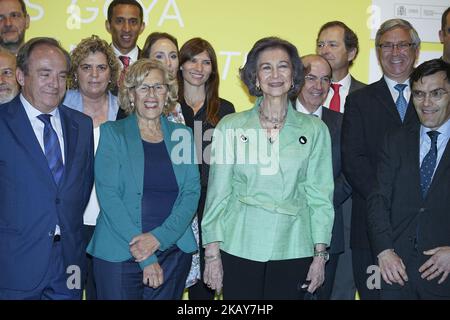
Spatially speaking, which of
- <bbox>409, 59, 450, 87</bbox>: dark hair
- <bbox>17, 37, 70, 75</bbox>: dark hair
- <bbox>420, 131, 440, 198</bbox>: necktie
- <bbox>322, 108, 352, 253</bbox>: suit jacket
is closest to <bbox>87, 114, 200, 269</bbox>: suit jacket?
<bbox>17, 37, 70, 75</bbox>: dark hair

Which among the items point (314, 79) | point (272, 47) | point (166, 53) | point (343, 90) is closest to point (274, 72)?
point (272, 47)

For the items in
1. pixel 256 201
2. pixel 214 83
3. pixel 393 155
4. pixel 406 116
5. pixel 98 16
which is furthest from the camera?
pixel 98 16

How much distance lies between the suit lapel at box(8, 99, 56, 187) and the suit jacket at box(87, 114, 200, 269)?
329 mm

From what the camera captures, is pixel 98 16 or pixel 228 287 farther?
pixel 98 16

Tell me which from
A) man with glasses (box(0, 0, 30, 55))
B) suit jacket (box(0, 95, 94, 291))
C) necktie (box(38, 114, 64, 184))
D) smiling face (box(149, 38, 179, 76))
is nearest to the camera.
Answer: suit jacket (box(0, 95, 94, 291))

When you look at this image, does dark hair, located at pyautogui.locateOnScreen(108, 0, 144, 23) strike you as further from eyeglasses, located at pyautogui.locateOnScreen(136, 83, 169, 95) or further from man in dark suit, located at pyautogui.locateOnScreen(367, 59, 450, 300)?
man in dark suit, located at pyautogui.locateOnScreen(367, 59, 450, 300)

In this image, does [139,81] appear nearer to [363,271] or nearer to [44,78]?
[44,78]

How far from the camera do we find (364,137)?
Answer: 176 inches

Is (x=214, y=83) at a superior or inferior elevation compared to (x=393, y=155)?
superior

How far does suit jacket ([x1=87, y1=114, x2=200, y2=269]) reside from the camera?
3807mm

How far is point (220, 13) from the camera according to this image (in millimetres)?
6055

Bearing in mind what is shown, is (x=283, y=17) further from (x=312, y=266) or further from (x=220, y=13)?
(x=312, y=266)
